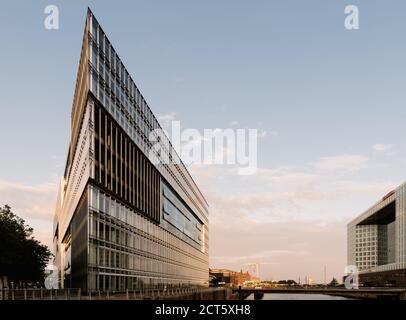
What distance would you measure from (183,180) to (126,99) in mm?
59008

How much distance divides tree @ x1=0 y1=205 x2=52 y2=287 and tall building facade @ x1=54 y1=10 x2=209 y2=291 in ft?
27.4

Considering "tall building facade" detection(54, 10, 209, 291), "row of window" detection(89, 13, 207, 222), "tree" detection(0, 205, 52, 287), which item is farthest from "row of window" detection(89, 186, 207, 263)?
"tree" detection(0, 205, 52, 287)

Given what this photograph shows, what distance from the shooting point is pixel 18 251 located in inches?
3108

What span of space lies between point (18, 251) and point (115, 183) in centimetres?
2073

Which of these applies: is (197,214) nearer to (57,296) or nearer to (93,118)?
(93,118)

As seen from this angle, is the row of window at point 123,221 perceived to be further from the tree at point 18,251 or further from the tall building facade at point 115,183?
the tree at point 18,251

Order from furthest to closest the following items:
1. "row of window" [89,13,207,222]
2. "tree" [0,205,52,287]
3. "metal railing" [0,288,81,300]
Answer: "tree" [0,205,52,287]
"row of window" [89,13,207,222]
"metal railing" [0,288,81,300]

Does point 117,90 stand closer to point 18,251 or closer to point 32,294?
point 18,251

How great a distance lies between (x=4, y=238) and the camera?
251 ft

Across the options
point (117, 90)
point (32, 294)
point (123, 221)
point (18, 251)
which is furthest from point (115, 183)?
point (32, 294)

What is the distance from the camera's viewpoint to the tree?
7631cm

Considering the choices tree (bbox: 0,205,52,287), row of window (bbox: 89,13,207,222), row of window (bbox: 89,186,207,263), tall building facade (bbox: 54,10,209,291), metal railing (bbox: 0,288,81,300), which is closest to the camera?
metal railing (bbox: 0,288,81,300)

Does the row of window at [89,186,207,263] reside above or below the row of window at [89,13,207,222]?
below

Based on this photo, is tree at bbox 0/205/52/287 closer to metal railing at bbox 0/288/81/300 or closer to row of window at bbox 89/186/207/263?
row of window at bbox 89/186/207/263
